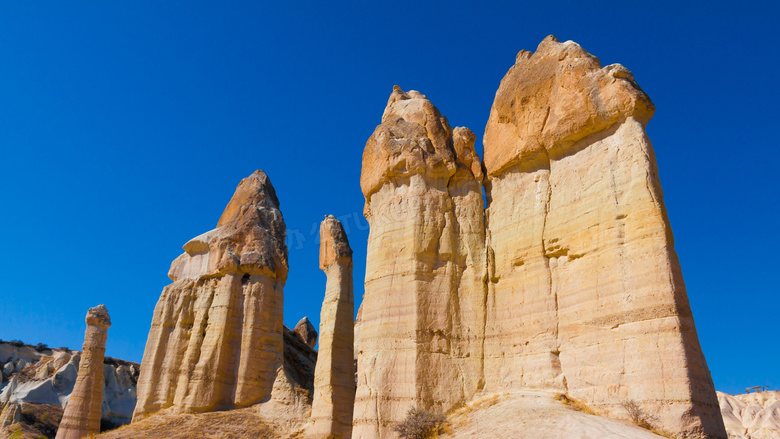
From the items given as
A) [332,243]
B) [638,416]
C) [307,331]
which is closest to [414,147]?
[638,416]

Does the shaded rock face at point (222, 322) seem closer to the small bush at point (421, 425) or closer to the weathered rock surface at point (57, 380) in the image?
the small bush at point (421, 425)

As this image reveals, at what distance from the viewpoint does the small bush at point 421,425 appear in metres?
11.8

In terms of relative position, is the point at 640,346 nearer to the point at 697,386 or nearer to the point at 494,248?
the point at 697,386

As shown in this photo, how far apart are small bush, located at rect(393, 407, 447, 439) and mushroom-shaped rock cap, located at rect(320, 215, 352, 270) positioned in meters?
11.3

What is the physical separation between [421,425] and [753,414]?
42.3m

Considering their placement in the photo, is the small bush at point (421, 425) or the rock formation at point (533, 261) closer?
the rock formation at point (533, 261)

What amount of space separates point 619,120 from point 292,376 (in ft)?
60.8

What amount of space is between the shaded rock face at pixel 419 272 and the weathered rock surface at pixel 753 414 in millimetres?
31018

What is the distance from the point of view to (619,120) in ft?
39.2

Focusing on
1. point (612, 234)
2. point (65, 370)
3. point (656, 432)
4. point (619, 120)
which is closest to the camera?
point (656, 432)

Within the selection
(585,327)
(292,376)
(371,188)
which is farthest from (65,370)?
(585,327)

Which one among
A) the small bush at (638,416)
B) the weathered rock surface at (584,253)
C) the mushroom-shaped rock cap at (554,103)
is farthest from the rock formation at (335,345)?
the small bush at (638,416)

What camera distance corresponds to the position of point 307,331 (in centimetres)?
3731

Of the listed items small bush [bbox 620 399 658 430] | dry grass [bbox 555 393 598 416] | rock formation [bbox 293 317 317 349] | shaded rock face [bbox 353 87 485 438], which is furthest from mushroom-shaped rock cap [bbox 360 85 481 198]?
rock formation [bbox 293 317 317 349]
